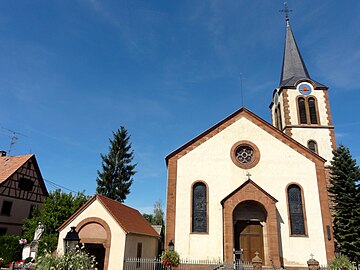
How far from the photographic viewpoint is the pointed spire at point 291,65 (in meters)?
31.6

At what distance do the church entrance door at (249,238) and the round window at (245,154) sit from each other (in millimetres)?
4128

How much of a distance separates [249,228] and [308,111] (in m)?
15.8

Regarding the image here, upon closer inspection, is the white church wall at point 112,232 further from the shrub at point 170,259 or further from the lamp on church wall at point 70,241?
the lamp on church wall at point 70,241

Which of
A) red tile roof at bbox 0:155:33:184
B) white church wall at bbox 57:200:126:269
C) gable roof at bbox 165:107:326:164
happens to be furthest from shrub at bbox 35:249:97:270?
red tile roof at bbox 0:155:33:184

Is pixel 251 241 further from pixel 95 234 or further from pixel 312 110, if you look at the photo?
pixel 312 110

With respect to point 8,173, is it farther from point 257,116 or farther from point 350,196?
point 350,196

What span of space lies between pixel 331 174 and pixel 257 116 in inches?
329

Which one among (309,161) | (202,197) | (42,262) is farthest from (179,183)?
(42,262)

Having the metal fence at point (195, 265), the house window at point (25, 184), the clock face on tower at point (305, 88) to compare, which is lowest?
the metal fence at point (195, 265)

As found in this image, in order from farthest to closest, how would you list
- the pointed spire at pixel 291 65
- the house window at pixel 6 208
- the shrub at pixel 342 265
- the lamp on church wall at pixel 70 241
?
the pointed spire at pixel 291 65
the house window at pixel 6 208
the shrub at pixel 342 265
the lamp on church wall at pixel 70 241

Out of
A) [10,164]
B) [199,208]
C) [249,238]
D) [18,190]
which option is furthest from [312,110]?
[10,164]

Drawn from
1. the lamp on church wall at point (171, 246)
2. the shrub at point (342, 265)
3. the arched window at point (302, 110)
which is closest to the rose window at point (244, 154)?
the lamp on church wall at point (171, 246)

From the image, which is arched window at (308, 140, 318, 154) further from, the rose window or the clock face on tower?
the rose window

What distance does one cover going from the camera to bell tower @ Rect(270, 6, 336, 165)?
88.8ft
